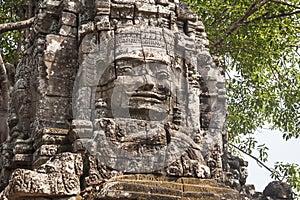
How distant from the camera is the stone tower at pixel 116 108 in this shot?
19.6ft

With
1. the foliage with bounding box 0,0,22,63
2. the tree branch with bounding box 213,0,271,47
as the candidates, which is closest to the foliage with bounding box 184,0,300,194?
the tree branch with bounding box 213,0,271,47

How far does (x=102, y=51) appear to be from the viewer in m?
6.91

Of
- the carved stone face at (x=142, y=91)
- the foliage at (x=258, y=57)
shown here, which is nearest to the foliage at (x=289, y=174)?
the foliage at (x=258, y=57)

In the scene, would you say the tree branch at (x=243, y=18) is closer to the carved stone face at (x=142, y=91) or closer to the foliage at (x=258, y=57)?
the foliage at (x=258, y=57)

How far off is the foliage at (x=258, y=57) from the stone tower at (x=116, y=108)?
4744 mm

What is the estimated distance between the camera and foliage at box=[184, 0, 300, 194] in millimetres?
12328

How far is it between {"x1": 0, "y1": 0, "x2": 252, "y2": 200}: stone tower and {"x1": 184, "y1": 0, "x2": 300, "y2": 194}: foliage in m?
4.74

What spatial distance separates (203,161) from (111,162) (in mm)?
1156

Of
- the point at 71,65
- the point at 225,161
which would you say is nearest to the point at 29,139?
the point at 71,65

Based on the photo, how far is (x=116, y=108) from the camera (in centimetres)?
657

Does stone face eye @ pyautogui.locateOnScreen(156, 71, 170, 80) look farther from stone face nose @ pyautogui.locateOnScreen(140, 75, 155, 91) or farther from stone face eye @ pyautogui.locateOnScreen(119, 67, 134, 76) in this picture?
stone face eye @ pyautogui.locateOnScreen(119, 67, 134, 76)

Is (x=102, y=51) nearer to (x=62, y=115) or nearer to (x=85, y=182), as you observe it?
(x=62, y=115)

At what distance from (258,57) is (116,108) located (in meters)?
6.55

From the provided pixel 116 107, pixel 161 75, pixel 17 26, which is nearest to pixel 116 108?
pixel 116 107
